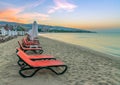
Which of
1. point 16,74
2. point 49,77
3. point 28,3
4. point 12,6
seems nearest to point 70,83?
point 49,77

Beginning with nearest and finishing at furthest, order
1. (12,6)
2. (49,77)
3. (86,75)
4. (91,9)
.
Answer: (49,77) → (86,75) → (12,6) → (91,9)

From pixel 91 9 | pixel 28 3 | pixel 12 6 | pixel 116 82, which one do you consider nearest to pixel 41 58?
pixel 116 82

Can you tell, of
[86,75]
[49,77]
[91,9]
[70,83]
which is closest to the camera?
[70,83]

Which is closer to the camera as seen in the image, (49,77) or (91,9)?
(49,77)

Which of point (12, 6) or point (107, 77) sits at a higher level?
point (12, 6)

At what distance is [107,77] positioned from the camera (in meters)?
5.13

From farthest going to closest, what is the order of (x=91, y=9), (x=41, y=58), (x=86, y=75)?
(x=91, y=9) < (x=41, y=58) < (x=86, y=75)

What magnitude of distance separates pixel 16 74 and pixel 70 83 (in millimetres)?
1848

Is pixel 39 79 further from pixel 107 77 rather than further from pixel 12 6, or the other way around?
pixel 12 6

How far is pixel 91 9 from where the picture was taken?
2367cm

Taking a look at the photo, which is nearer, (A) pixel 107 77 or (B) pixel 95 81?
(B) pixel 95 81

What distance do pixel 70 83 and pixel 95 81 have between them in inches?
32.5

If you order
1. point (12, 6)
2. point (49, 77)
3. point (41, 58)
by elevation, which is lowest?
point (49, 77)

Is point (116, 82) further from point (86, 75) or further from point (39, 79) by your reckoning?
point (39, 79)
